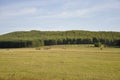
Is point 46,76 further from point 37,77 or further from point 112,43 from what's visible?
point 112,43

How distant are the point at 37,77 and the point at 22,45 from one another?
122 meters

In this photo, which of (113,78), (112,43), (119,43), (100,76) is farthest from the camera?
(112,43)

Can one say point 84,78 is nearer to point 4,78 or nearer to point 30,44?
point 4,78

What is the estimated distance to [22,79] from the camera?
2483 cm

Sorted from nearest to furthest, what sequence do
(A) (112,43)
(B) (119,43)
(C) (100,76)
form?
(C) (100,76)
(B) (119,43)
(A) (112,43)

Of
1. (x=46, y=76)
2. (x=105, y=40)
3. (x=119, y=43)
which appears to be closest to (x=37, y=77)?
(x=46, y=76)

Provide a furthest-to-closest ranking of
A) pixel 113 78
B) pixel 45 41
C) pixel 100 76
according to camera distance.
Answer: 1. pixel 45 41
2. pixel 100 76
3. pixel 113 78

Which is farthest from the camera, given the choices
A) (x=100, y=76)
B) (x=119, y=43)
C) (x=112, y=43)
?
(x=112, y=43)

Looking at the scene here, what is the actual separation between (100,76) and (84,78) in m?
2.28

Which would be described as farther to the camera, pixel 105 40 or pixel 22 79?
pixel 105 40

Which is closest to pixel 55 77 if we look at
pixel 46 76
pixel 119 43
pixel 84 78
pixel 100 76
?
pixel 46 76

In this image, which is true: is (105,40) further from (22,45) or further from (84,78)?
(84,78)

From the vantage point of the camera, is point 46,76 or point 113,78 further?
point 46,76

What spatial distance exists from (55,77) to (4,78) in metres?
5.56
